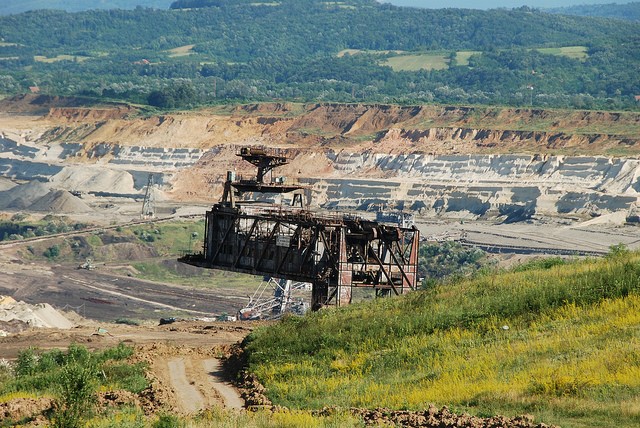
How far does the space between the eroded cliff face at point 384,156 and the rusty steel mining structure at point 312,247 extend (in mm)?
77485

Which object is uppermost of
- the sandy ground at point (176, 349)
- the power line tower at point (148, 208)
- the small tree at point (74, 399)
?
the small tree at point (74, 399)

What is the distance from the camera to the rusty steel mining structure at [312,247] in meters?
41.6

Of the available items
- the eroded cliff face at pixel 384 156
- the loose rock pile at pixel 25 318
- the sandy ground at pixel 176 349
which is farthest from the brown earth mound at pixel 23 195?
the sandy ground at pixel 176 349

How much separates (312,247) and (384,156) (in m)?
123

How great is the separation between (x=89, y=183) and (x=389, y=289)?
435ft

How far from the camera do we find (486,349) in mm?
26812

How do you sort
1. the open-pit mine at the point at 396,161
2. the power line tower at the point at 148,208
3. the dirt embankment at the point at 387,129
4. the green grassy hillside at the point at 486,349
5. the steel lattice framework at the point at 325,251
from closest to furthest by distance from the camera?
1. the green grassy hillside at the point at 486,349
2. the steel lattice framework at the point at 325,251
3. the open-pit mine at the point at 396,161
4. the power line tower at the point at 148,208
5. the dirt embankment at the point at 387,129

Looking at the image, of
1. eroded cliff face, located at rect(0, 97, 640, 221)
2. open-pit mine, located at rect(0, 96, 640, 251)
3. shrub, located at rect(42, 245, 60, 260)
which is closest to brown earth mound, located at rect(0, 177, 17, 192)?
open-pit mine, located at rect(0, 96, 640, 251)

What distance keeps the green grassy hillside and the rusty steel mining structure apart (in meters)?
6.05

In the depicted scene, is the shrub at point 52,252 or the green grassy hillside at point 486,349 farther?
the shrub at point 52,252

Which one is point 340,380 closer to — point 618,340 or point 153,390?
point 153,390

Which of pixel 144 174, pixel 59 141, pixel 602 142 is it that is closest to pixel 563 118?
pixel 602 142

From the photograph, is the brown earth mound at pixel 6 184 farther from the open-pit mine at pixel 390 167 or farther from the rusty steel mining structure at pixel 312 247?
the rusty steel mining structure at pixel 312 247

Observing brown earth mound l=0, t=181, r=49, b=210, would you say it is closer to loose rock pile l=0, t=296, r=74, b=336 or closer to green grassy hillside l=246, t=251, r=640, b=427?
loose rock pile l=0, t=296, r=74, b=336
